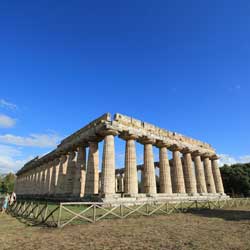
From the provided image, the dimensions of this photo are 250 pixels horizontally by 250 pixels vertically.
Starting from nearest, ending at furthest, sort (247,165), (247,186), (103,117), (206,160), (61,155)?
(103,117)
(61,155)
(206,160)
(247,186)
(247,165)

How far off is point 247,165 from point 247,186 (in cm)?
783

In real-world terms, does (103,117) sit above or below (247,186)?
above

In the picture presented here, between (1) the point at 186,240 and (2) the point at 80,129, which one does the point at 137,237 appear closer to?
(1) the point at 186,240

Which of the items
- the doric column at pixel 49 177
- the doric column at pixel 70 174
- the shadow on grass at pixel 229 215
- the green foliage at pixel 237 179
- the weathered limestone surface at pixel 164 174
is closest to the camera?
the shadow on grass at pixel 229 215

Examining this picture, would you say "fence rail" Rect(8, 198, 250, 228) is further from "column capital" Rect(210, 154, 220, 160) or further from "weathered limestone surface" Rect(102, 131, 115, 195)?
"column capital" Rect(210, 154, 220, 160)

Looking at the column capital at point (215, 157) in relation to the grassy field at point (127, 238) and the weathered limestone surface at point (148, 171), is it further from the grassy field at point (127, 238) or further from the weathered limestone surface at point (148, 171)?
the grassy field at point (127, 238)

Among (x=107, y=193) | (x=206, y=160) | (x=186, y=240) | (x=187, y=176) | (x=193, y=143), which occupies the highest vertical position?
(x=193, y=143)

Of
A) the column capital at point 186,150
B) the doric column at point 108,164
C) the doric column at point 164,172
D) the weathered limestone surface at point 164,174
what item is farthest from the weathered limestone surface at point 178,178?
the doric column at point 108,164

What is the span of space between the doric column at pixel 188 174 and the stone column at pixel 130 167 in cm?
1269

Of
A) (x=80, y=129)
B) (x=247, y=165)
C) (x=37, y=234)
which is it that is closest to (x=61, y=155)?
(x=80, y=129)

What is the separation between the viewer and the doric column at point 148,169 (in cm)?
2650

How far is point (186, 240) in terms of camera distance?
8.31 m

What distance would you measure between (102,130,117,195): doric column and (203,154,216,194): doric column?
911 inches

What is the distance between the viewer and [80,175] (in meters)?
27.6
